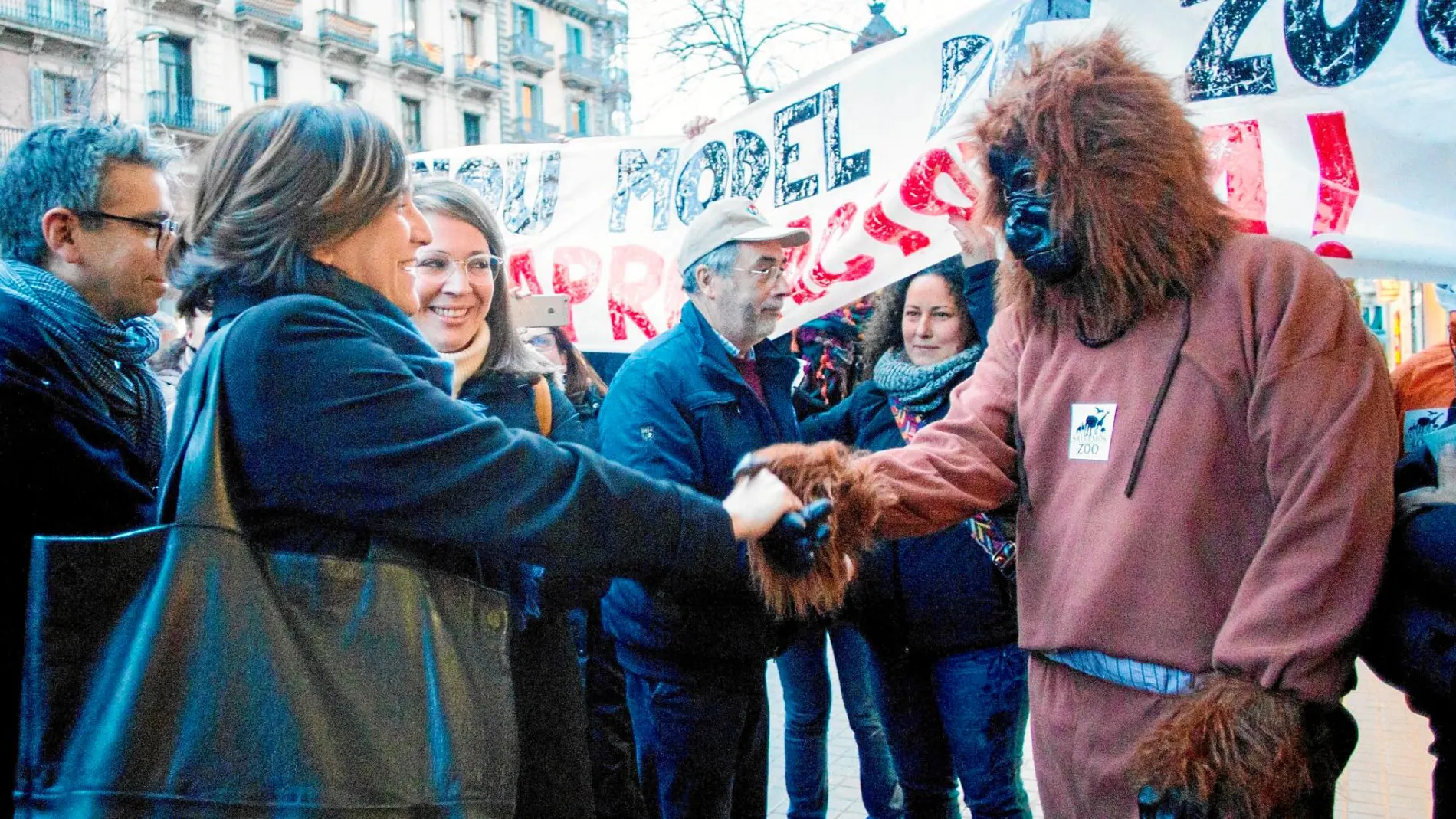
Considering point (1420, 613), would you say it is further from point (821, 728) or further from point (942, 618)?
point (821, 728)

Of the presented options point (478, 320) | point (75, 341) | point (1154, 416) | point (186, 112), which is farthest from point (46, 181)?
point (186, 112)

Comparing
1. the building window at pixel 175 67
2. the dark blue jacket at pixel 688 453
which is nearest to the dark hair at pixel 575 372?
the dark blue jacket at pixel 688 453

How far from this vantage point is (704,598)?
296cm

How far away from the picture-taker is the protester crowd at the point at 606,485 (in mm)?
1561

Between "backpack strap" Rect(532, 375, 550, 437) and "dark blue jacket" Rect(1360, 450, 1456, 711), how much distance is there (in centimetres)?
197

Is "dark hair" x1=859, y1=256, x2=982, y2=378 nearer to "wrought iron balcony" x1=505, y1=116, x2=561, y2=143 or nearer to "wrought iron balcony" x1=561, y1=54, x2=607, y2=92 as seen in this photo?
"wrought iron balcony" x1=505, y1=116, x2=561, y2=143

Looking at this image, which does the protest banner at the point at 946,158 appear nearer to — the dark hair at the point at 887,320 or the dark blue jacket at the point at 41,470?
the dark hair at the point at 887,320

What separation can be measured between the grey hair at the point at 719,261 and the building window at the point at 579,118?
40946 millimetres

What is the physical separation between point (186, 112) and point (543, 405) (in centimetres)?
2996

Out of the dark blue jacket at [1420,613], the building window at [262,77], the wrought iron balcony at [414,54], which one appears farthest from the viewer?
the wrought iron balcony at [414,54]

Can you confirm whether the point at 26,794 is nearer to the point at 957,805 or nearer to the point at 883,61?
the point at 957,805

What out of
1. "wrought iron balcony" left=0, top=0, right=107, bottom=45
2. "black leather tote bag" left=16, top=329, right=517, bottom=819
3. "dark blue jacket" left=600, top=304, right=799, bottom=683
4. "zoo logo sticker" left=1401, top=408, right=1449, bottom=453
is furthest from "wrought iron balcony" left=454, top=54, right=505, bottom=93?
"black leather tote bag" left=16, top=329, right=517, bottom=819

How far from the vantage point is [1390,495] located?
191 cm

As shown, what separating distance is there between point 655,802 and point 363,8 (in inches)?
1407
